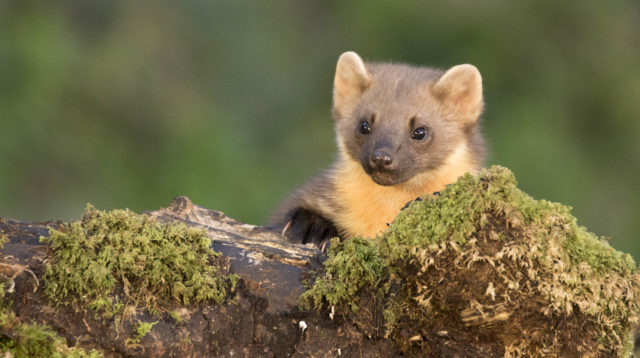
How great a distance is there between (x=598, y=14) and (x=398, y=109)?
370 centimetres

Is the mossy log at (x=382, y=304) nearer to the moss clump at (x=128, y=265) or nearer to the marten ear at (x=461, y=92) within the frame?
the moss clump at (x=128, y=265)

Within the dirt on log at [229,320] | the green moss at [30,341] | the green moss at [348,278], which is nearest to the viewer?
the green moss at [30,341]

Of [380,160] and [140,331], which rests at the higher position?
[380,160]

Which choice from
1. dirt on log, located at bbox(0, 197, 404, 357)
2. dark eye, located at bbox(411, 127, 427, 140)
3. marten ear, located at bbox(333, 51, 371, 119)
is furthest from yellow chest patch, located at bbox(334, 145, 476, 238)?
dirt on log, located at bbox(0, 197, 404, 357)

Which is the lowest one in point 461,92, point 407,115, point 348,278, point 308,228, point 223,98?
point 348,278

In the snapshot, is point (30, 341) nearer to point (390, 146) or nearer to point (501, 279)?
point (501, 279)

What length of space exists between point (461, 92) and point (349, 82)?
0.68 m

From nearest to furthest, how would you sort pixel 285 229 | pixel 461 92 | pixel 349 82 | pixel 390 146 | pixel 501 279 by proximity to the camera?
pixel 501 279, pixel 285 229, pixel 390 146, pixel 461 92, pixel 349 82

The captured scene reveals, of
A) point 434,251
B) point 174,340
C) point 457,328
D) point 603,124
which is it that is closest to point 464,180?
point 434,251

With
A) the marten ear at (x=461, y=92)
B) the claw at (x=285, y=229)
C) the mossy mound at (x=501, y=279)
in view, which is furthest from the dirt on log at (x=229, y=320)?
the marten ear at (x=461, y=92)

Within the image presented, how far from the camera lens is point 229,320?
226cm

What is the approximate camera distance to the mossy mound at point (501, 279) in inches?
78.8

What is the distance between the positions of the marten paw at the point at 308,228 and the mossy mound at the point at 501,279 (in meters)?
1.77

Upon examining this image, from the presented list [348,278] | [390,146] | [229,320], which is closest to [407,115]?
[390,146]
